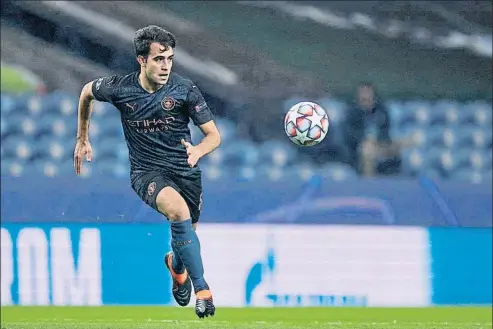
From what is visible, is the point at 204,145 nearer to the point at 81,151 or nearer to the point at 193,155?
the point at 193,155

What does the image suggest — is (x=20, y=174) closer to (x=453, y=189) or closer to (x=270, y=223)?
(x=270, y=223)

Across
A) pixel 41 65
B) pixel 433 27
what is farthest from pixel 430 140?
pixel 41 65

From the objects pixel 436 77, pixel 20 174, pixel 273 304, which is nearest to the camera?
pixel 273 304

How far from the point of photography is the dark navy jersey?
6.77 meters

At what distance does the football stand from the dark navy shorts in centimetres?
94

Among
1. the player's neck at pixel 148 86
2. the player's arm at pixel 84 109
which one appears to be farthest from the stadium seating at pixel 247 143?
the player's neck at pixel 148 86

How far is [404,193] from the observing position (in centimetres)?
1018

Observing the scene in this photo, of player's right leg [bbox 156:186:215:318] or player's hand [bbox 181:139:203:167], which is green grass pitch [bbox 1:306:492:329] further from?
player's hand [bbox 181:139:203:167]

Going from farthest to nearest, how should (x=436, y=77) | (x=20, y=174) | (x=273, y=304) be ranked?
(x=436, y=77) < (x=20, y=174) < (x=273, y=304)

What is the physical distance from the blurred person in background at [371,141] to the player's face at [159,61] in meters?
4.55

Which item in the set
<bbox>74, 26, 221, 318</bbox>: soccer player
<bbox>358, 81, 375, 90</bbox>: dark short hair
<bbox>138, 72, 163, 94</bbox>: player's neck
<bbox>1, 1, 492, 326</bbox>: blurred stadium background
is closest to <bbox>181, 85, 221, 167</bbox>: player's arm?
<bbox>74, 26, 221, 318</bbox>: soccer player

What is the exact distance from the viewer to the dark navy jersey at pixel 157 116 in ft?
22.2

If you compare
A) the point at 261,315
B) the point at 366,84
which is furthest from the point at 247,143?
the point at 261,315

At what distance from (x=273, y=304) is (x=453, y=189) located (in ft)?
6.27
